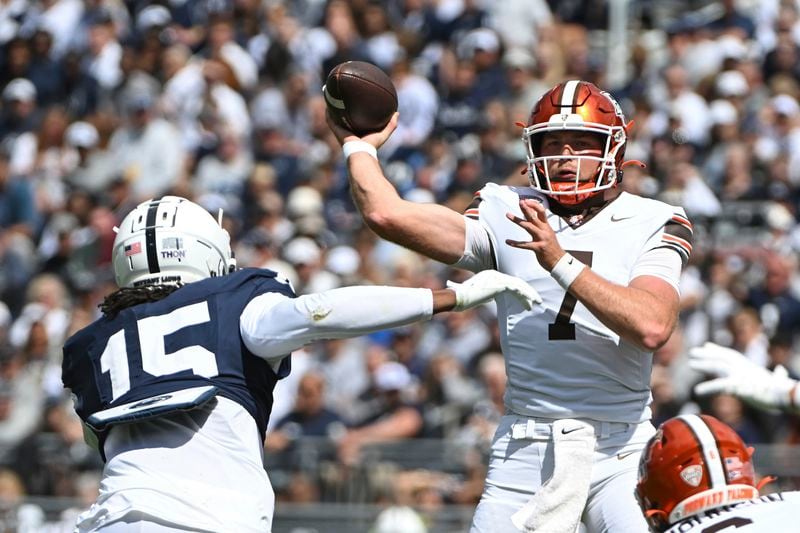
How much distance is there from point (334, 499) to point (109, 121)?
6.03 m

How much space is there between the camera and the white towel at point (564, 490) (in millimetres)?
4754

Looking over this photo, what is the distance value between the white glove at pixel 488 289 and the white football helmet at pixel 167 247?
83 centimetres

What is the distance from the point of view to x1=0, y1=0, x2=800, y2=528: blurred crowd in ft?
32.1

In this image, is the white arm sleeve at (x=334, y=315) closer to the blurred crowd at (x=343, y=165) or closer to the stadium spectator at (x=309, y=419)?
the blurred crowd at (x=343, y=165)

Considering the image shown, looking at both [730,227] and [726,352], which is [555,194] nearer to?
[726,352]

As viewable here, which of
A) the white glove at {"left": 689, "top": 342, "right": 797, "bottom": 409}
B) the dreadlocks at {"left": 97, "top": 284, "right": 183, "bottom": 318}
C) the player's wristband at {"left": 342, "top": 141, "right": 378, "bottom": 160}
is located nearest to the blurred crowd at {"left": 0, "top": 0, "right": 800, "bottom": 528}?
the white glove at {"left": 689, "top": 342, "right": 797, "bottom": 409}

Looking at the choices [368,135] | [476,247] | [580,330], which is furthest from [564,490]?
[368,135]

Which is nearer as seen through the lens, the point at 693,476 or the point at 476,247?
the point at 693,476

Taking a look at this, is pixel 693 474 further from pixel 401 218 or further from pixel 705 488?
pixel 401 218

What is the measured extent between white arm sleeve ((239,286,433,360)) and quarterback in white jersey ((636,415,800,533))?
93 cm

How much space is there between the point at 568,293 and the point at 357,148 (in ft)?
2.91

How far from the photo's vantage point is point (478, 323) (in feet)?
34.1

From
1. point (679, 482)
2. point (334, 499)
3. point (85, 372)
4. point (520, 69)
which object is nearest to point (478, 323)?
point (334, 499)

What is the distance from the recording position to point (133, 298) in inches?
186
